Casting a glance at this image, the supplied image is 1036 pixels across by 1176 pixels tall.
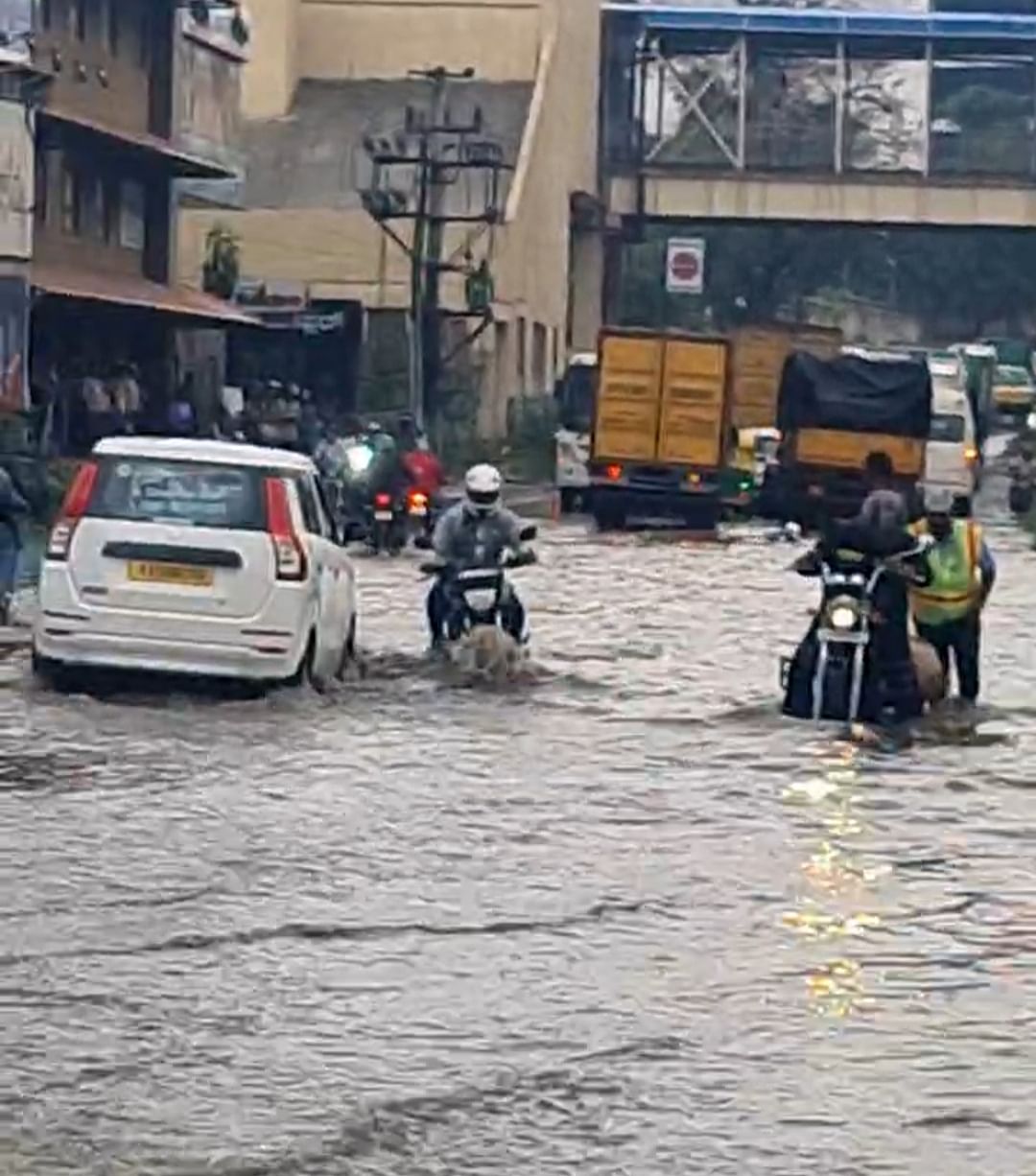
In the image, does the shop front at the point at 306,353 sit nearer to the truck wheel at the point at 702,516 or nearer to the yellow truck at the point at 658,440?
the yellow truck at the point at 658,440

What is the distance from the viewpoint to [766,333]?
5675cm

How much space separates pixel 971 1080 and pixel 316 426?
128ft

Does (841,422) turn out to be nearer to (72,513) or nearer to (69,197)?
(69,197)

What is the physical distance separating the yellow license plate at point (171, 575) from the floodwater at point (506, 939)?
2.36 feet

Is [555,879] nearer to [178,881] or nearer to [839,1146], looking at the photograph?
[178,881]

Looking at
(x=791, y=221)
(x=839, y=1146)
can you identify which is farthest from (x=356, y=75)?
(x=839, y=1146)

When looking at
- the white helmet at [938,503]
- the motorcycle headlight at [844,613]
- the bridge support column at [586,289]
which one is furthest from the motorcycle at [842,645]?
the bridge support column at [586,289]

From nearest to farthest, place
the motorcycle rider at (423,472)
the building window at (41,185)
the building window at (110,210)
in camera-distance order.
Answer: the motorcycle rider at (423,472)
the building window at (41,185)
the building window at (110,210)

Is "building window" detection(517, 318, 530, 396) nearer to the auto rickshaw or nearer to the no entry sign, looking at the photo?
the no entry sign

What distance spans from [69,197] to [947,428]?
14.1 metres

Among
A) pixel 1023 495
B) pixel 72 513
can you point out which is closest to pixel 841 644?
pixel 72 513

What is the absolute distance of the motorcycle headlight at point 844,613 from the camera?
18.9m

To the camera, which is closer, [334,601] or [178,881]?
[178,881]

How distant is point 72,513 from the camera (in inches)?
764
